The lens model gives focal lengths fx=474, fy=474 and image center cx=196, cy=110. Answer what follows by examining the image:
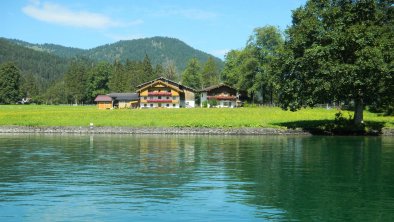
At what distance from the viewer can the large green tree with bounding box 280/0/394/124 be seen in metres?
56.0

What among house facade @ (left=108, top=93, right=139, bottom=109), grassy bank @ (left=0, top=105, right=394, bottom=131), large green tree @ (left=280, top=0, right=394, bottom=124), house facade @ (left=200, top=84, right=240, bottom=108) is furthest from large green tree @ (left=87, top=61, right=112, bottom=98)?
large green tree @ (left=280, top=0, right=394, bottom=124)

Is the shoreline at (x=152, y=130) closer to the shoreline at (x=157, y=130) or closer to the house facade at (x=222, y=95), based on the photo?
the shoreline at (x=157, y=130)

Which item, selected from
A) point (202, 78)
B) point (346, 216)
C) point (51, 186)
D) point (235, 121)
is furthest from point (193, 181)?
point (202, 78)

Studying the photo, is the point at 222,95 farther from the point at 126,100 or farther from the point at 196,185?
the point at 196,185

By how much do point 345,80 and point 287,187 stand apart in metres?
36.2

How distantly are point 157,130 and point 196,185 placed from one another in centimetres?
4393

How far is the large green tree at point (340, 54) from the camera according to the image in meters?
56.0

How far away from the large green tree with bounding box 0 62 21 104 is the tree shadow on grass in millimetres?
132933

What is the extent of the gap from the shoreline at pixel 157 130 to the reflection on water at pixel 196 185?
24400mm

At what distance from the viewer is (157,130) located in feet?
221

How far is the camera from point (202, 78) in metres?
189

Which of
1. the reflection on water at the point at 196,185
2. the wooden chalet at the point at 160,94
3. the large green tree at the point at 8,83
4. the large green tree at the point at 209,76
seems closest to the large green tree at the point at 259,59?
the wooden chalet at the point at 160,94

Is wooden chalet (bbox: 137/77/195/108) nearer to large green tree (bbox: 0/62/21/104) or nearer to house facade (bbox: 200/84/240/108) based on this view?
house facade (bbox: 200/84/240/108)

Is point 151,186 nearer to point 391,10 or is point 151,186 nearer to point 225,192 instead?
point 225,192
